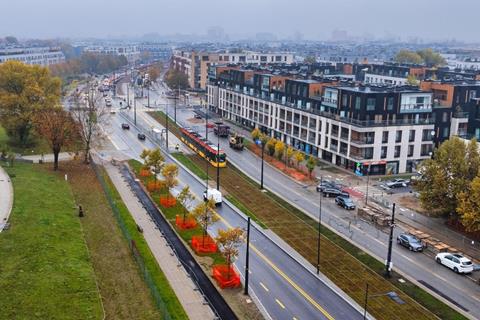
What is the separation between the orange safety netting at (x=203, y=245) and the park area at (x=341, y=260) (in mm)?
8062

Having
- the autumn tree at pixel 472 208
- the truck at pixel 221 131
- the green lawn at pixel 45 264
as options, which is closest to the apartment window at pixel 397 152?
the autumn tree at pixel 472 208

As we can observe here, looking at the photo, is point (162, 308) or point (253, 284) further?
point (253, 284)

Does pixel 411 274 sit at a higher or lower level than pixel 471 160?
lower

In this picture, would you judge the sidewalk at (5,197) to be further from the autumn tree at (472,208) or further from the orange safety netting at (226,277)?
the autumn tree at (472,208)

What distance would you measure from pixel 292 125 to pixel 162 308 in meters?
70.0

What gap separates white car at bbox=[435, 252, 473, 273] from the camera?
4778cm

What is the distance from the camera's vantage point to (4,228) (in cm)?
5025

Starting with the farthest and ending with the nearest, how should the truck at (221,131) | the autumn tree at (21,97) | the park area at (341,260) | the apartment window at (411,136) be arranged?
the truck at (221,131), the autumn tree at (21,97), the apartment window at (411,136), the park area at (341,260)

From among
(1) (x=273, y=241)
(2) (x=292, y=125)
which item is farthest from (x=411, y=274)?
(2) (x=292, y=125)

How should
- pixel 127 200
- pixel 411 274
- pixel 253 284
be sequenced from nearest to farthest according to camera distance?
pixel 253 284 → pixel 411 274 → pixel 127 200

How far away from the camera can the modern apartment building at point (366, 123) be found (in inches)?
3317

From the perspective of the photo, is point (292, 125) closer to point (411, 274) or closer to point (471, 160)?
point (471, 160)

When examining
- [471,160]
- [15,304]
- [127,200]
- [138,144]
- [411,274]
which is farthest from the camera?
[138,144]

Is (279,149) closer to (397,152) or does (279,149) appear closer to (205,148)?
(205,148)
